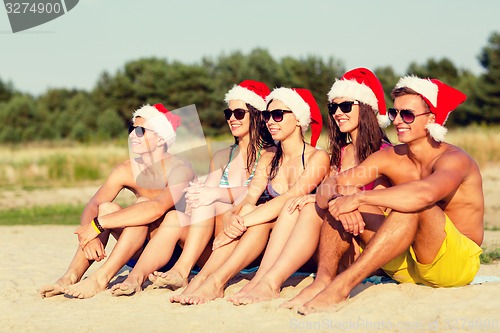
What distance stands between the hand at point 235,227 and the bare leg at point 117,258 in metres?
0.82

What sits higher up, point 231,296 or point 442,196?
point 442,196

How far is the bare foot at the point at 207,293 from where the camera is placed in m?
5.43

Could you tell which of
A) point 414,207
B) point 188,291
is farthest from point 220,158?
point 414,207

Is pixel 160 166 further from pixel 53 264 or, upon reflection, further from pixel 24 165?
pixel 24 165

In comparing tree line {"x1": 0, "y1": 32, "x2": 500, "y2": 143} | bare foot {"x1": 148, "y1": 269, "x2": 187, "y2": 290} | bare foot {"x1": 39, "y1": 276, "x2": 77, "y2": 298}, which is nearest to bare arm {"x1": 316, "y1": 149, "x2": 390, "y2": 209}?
bare foot {"x1": 148, "y1": 269, "x2": 187, "y2": 290}

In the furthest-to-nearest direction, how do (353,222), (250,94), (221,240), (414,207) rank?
(250,94) < (221,240) < (353,222) < (414,207)

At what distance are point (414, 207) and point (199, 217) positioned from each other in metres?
1.93

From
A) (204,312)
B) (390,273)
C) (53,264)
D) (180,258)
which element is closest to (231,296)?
(204,312)

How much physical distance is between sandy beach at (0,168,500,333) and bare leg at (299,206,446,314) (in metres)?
0.11

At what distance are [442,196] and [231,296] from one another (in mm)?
1738

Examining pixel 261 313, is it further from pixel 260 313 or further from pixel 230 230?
pixel 230 230

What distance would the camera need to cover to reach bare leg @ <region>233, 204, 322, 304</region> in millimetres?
5379

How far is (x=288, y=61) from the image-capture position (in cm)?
4788

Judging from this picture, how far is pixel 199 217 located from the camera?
19.6 feet
